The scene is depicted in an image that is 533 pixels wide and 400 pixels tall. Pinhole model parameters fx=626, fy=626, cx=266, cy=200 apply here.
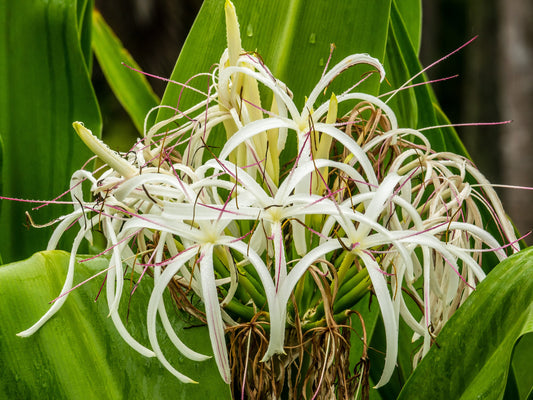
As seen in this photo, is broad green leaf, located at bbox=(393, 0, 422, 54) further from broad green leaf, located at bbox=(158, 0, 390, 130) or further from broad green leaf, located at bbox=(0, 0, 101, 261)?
broad green leaf, located at bbox=(0, 0, 101, 261)

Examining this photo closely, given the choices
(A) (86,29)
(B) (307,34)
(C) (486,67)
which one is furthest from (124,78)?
(C) (486,67)

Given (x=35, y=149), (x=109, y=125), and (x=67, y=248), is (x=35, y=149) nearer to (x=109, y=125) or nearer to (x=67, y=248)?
(x=67, y=248)

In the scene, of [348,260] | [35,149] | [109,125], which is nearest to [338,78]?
[348,260]

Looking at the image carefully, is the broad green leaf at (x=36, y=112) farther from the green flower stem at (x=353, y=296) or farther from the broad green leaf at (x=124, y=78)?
the green flower stem at (x=353, y=296)

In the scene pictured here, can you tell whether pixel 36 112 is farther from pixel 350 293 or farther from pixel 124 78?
pixel 350 293

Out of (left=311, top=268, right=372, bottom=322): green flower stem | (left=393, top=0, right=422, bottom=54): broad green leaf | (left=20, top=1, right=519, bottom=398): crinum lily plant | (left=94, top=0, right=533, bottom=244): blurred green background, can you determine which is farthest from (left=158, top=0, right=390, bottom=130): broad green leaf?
(left=94, top=0, right=533, bottom=244): blurred green background

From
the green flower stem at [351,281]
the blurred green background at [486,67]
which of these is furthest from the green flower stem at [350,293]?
the blurred green background at [486,67]
